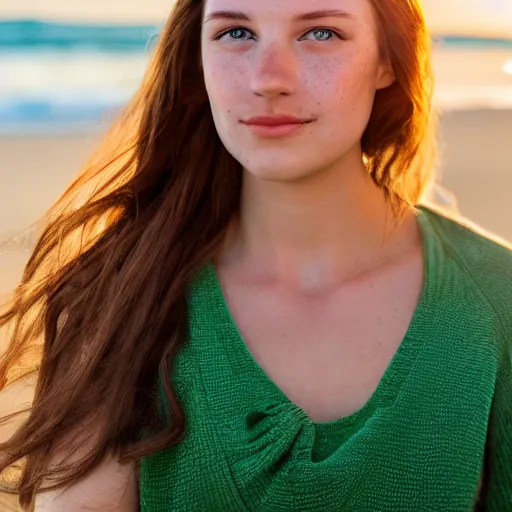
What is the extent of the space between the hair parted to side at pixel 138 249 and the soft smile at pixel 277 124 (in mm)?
249

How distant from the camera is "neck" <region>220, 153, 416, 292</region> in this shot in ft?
6.07

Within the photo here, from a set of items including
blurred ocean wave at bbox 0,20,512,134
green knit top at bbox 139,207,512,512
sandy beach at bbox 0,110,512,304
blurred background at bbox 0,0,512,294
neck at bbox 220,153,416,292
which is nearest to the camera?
green knit top at bbox 139,207,512,512

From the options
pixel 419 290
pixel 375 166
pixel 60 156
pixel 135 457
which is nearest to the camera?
pixel 135 457

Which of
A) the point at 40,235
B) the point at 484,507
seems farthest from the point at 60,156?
the point at 484,507

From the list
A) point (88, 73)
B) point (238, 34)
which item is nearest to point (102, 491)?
point (238, 34)

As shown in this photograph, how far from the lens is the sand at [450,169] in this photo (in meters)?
3.92

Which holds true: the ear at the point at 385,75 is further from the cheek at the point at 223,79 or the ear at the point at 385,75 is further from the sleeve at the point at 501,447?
the sleeve at the point at 501,447

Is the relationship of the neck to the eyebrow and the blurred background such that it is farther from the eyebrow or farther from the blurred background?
the blurred background

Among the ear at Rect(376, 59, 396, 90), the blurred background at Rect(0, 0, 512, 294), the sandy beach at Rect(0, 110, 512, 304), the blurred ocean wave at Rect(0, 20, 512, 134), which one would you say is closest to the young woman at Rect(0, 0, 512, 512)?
the ear at Rect(376, 59, 396, 90)

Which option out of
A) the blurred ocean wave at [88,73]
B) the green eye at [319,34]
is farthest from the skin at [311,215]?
the blurred ocean wave at [88,73]

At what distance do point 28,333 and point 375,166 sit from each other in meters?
0.77

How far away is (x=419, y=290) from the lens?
1.84 meters

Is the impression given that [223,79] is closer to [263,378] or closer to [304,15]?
[304,15]

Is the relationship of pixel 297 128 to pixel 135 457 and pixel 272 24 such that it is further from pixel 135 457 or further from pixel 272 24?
pixel 135 457
